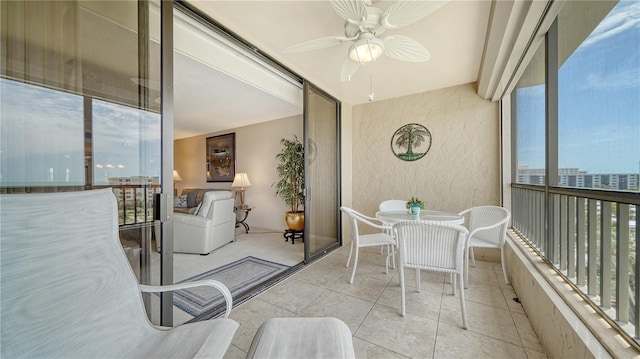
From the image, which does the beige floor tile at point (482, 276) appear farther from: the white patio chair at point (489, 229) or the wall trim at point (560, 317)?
the wall trim at point (560, 317)

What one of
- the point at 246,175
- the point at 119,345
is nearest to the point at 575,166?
the point at 119,345

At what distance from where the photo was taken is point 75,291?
0.91 meters

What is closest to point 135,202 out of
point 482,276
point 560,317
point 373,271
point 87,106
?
point 87,106

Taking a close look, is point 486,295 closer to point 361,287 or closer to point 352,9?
point 361,287

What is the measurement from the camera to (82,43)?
47.1 inches

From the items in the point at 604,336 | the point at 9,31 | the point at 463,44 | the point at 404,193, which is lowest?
the point at 604,336

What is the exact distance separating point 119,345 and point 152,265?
577 mm

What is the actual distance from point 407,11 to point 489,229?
95.0 inches

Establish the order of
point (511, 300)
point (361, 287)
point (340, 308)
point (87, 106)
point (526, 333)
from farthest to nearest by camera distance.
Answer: point (361, 287), point (511, 300), point (340, 308), point (526, 333), point (87, 106)

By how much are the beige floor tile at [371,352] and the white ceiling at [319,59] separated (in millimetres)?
2500

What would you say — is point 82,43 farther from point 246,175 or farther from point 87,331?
point 246,175

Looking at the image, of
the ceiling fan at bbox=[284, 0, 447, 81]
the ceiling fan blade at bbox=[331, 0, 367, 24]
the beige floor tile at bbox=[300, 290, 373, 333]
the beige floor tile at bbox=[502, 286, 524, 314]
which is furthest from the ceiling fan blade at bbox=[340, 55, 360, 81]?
the beige floor tile at bbox=[502, 286, 524, 314]

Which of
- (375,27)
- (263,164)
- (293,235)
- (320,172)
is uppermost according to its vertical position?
(375,27)

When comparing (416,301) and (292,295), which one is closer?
(416,301)
